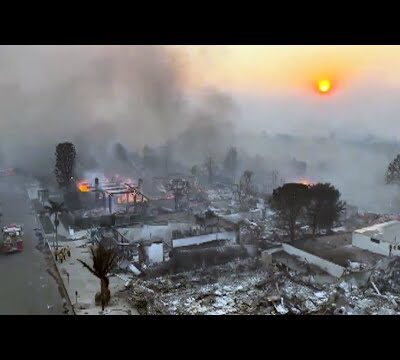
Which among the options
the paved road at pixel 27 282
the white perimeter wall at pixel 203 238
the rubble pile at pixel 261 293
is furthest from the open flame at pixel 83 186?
the rubble pile at pixel 261 293

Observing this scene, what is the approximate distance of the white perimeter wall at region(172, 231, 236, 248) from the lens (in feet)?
23.5

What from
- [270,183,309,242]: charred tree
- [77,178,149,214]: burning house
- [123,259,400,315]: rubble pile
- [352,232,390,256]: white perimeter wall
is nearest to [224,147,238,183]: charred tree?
[77,178,149,214]: burning house

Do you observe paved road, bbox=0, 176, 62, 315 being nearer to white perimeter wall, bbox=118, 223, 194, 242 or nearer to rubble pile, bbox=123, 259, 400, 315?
rubble pile, bbox=123, 259, 400, 315

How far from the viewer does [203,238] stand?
→ 736 cm

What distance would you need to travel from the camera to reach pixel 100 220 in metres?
8.47

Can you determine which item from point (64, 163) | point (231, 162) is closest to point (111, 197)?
point (64, 163)

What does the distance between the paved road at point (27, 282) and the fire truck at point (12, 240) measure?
4.1 inches

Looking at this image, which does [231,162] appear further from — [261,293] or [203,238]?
[261,293]

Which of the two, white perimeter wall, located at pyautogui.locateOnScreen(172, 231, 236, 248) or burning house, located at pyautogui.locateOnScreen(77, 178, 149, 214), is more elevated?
burning house, located at pyautogui.locateOnScreen(77, 178, 149, 214)

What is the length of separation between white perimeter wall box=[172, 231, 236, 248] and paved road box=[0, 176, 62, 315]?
212 cm
